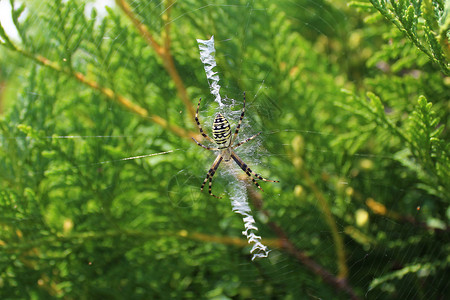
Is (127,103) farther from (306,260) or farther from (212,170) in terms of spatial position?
(306,260)

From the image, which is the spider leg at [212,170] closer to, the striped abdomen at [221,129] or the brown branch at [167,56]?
the striped abdomen at [221,129]

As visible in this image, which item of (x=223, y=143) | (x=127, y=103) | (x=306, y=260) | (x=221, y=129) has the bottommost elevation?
(x=306, y=260)

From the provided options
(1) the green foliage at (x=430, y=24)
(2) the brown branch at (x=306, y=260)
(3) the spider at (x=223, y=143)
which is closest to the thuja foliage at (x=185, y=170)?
(2) the brown branch at (x=306, y=260)

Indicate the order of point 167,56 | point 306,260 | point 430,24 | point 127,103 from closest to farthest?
point 430,24, point 306,260, point 167,56, point 127,103

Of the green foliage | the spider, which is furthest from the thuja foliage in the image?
the green foliage

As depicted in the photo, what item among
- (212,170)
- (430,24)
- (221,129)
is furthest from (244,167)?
(430,24)

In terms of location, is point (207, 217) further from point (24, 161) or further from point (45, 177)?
point (24, 161)

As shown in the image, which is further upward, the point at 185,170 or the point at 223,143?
the point at 223,143
